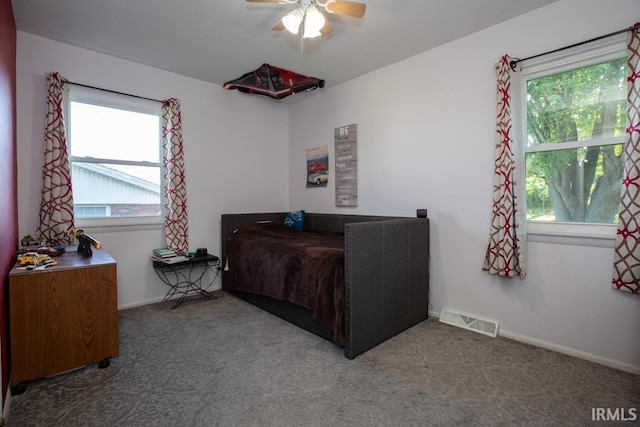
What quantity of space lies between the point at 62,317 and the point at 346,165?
9.33 ft

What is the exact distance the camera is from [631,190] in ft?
6.04

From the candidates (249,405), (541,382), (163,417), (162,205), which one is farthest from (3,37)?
(541,382)

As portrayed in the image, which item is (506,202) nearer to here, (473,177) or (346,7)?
(473,177)

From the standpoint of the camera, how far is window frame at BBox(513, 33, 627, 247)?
1988mm

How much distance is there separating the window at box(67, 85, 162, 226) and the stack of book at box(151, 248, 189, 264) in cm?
34

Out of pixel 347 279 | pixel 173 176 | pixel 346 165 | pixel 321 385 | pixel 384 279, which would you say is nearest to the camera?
pixel 321 385

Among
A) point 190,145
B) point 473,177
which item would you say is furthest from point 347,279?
point 190,145

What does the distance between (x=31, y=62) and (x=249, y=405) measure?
327 cm

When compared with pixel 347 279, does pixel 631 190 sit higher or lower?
higher

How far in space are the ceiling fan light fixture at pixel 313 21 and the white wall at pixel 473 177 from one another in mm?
1322

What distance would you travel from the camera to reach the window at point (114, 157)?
288 centimetres

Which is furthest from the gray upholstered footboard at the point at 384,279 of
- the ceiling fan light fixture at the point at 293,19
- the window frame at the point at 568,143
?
the ceiling fan light fixture at the point at 293,19

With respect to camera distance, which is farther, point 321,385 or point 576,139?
point 576,139

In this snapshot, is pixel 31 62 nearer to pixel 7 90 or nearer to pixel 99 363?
pixel 7 90
